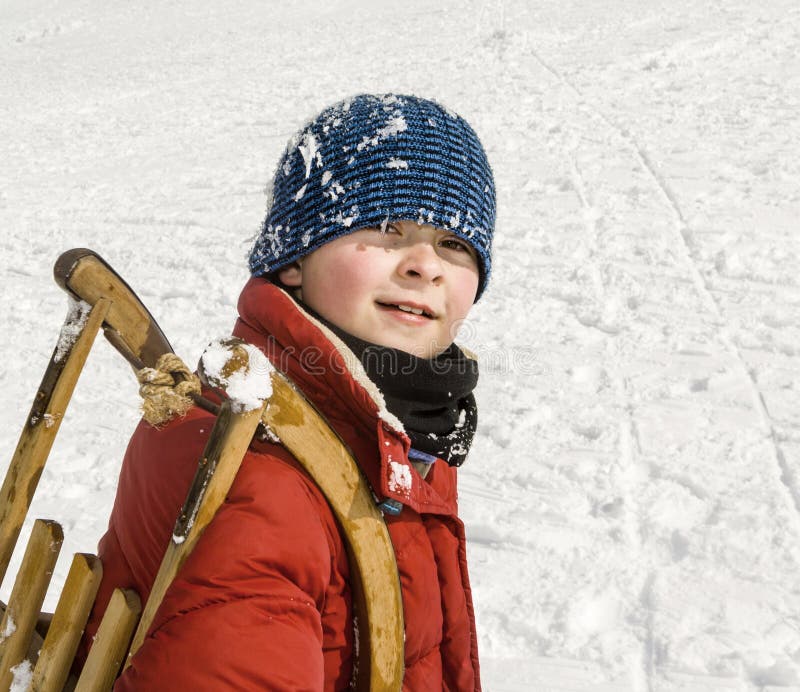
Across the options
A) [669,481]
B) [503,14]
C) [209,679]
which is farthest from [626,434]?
[503,14]

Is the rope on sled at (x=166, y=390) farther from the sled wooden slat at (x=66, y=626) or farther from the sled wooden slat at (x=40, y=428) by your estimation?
the sled wooden slat at (x=66, y=626)

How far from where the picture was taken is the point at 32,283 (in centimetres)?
552

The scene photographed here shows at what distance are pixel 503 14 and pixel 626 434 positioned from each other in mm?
12176

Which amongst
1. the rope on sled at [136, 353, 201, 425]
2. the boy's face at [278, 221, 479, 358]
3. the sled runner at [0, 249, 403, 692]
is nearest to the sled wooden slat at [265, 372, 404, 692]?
the sled runner at [0, 249, 403, 692]

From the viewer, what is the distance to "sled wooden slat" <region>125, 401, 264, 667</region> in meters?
1.02

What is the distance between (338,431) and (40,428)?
524mm

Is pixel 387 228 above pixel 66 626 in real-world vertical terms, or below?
above

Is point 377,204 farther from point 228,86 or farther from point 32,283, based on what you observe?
point 228,86

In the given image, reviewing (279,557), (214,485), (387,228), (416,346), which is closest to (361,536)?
(279,557)

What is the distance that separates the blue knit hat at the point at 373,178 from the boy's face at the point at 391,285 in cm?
4

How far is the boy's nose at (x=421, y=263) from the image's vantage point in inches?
61.6

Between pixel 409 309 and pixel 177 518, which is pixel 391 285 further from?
pixel 177 518

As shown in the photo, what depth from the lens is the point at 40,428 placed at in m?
1.31

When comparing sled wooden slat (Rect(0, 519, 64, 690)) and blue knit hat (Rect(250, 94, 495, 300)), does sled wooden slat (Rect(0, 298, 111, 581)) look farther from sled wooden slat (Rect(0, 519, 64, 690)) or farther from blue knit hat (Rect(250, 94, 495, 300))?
blue knit hat (Rect(250, 94, 495, 300))
